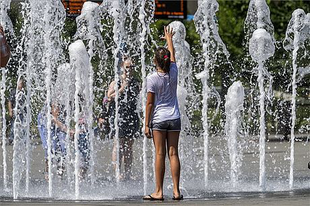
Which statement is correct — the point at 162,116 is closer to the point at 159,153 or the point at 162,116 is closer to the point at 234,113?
the point at 159,153

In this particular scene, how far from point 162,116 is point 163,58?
1.79ft

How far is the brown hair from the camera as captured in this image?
30.2ft

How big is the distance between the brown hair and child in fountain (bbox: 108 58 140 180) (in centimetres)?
242

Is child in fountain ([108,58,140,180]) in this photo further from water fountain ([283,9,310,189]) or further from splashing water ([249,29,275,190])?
water fountain ([283,9,310,189])

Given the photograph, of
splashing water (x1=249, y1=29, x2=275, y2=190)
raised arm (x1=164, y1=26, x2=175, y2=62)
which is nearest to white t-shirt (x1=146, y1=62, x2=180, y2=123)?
raised arm (x1=164, y1=26, x2=175, y2=62)

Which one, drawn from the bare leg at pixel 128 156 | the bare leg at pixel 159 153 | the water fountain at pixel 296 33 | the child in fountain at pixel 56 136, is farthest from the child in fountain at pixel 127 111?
the bare leg at pixel 159 153

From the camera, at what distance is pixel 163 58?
9.23 metres

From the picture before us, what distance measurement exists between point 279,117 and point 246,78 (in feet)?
4.94

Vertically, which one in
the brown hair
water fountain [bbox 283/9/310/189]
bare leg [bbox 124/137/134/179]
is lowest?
bare leg [bbox 124/137/134/179]

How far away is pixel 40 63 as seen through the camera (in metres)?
12.4

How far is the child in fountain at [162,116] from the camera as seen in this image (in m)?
9.20

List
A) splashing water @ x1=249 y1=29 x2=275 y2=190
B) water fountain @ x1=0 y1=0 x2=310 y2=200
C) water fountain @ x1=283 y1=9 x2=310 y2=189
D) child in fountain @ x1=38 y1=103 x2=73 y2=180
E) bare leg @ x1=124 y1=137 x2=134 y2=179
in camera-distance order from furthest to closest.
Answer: water fountain @ x1=283 y1=9 x2=310 y2=189 → child in fountain @ x1=38 y1=103 x2=73 y2=180 → bare leg @ x1=124 y1=137 x2=134 y2=179 → splashing water @ x1=249 y1=29 x2=275 y2=190 → water fountain @ x1=0 y1=0 x2=310 y2=200

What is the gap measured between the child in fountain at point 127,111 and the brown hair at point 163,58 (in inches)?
95.2

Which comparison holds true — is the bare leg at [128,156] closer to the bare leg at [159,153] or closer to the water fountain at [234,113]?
the water fountain at [234,113]
